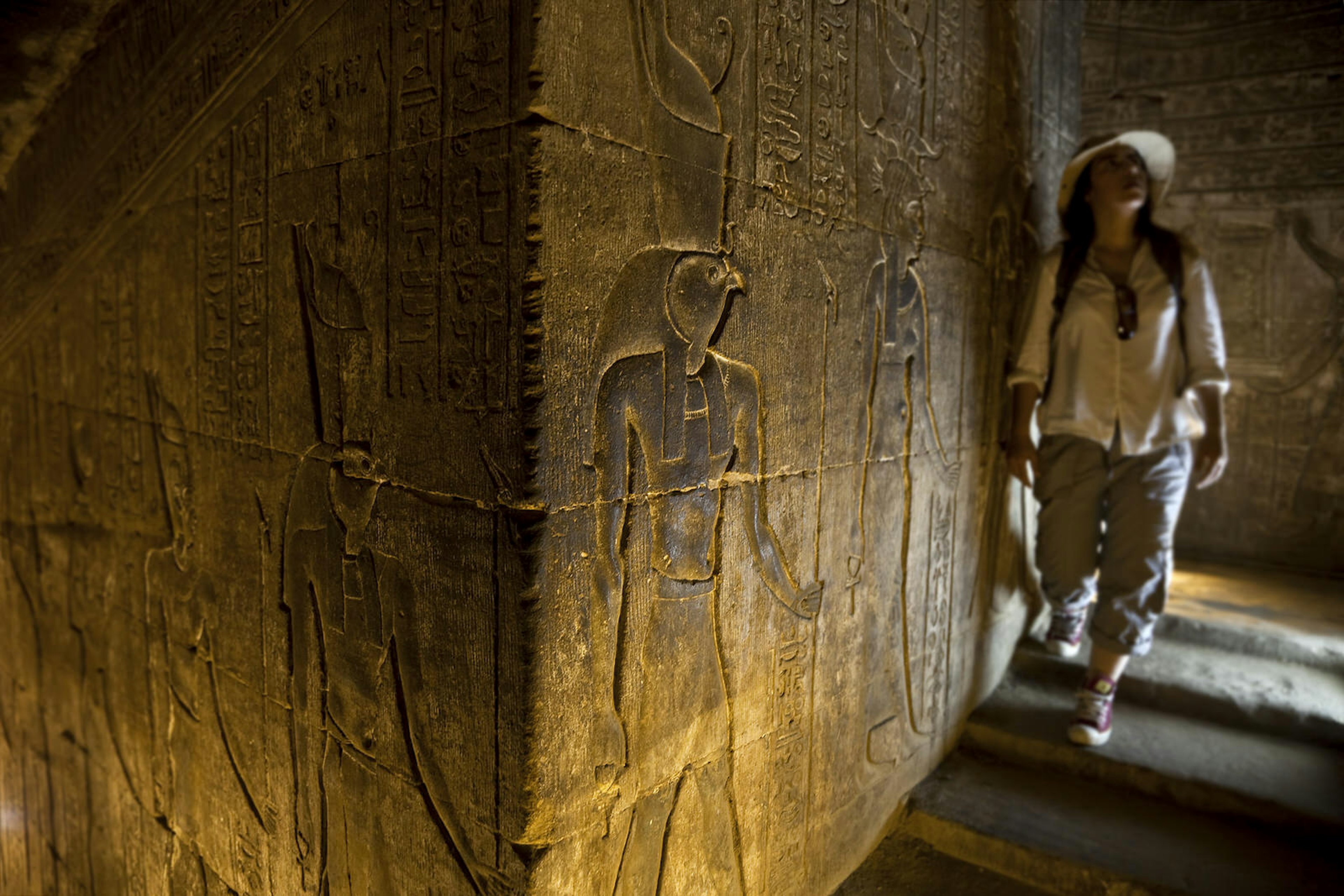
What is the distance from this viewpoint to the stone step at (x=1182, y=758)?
2.96 metres

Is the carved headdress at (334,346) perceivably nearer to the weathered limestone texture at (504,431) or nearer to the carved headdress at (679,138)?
the weathered limestone texture at (504,431)

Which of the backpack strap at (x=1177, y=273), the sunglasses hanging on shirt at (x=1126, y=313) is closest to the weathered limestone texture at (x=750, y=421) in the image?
the sunglasses hanging on shirt at (x=1126, y=313)

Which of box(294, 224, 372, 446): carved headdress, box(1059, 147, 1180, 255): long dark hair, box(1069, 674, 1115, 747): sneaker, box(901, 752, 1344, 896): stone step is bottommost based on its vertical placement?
box(901, 752, 1344, 896): stone step

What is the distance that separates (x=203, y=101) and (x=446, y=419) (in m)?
1.49

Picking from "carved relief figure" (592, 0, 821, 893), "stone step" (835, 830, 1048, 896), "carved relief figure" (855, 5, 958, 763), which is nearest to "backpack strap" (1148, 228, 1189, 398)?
"carved relief figure" (855, 5, 958, 763)

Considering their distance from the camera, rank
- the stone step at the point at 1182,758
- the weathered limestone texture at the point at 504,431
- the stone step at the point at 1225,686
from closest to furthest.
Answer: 1. the weathered limestone texture at the point at 504,431
2. the stone step at the point at 1182,758
3. the stone step at the point at 1225,686

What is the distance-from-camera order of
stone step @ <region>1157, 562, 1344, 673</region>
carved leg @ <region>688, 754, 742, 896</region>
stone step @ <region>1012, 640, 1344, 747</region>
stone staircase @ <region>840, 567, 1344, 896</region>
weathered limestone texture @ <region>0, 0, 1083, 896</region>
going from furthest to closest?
stone step @ <region>1157, 562, 1344, 673</region>
stone step @ <region>1012, 640, 1344, 747</region>
stone staircase @ <region>840, 567, 1344, 896</region>
carved leg @ <region>688, 754, 742, 896</region>
weathered limestone texture @ <region>0, 0, 1083, 896</region>

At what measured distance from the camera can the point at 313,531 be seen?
216 cm

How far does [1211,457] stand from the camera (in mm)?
3336

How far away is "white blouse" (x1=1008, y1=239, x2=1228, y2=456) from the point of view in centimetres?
326

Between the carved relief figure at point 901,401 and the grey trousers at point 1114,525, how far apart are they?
67 centimetres

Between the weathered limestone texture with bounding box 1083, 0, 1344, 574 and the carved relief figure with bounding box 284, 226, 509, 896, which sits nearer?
the carved relief figure with bounding box 284, 226, 509, 896

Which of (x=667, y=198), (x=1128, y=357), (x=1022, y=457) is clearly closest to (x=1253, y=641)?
(x=1022, y=457)

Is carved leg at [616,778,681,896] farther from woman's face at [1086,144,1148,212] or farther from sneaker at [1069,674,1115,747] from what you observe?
woman's face at [1086,144,1148,212]
